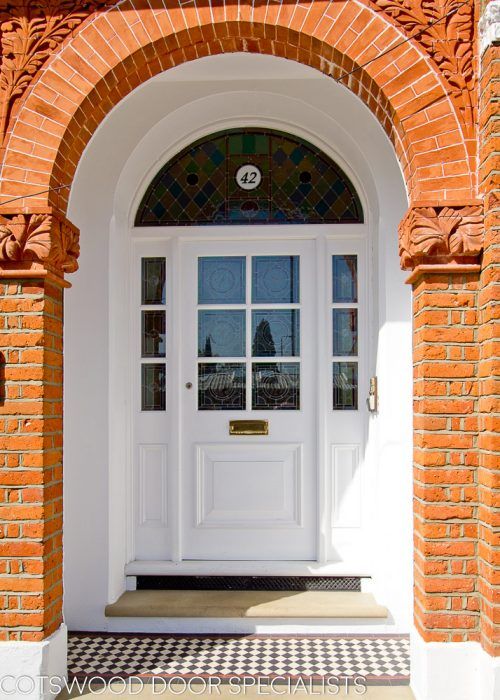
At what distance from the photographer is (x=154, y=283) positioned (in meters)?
4.50

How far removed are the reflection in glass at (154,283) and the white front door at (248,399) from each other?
0.16 meters

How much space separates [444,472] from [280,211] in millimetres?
2154

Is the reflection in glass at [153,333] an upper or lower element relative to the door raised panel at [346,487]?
upper

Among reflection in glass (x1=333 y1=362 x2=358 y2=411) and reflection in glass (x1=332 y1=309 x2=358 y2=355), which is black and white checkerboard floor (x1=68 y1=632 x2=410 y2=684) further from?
reflection in glass (x1=332 y1=309 x2=358 y2=355)

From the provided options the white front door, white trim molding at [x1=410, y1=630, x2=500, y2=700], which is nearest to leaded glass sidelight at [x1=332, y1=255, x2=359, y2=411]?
the white front door

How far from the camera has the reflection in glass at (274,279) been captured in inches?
175

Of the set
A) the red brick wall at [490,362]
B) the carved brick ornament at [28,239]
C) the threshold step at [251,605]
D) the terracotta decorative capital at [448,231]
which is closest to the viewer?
the red brick wall at [490,362]

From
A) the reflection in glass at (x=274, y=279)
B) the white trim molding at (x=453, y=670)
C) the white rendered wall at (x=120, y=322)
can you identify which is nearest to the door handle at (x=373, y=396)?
the white rendered wall at (x=120, y=322)

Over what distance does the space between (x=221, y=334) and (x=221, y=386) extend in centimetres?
35

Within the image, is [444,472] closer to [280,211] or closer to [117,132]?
[280,211]

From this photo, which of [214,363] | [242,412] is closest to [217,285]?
[214,363]

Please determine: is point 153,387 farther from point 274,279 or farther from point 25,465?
point 25,465

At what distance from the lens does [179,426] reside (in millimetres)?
4422

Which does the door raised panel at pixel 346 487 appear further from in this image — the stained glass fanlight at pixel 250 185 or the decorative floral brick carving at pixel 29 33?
the decorative floral brick carving at pixel 29 33
